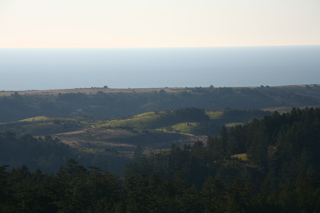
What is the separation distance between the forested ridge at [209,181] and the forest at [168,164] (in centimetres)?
13

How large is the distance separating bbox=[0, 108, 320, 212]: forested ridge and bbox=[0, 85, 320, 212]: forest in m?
0.13

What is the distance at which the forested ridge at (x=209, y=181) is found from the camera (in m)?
44.2

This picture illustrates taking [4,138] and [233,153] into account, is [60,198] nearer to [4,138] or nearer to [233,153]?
[233,153]

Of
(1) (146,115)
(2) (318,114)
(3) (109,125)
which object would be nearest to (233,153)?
(2) (318,114)

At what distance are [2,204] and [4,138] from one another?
252ft

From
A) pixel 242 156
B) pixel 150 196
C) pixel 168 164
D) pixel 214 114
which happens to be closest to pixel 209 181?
pixel 150 196

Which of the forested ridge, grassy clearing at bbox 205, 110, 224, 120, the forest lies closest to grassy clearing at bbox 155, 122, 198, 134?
the forest

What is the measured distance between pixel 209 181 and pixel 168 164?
24828mm

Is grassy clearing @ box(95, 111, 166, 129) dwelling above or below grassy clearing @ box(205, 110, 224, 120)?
below

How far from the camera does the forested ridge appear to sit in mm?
44219

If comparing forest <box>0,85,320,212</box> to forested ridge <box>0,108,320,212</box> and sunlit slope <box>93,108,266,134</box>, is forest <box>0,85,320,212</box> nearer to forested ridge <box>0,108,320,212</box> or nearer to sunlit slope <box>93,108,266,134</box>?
forested ridge <box>0,108,320,212</box>

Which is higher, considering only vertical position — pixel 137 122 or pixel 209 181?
pixel 209 181

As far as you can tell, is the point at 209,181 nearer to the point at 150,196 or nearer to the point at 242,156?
the point at 150,196

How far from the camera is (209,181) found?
5084 cm
